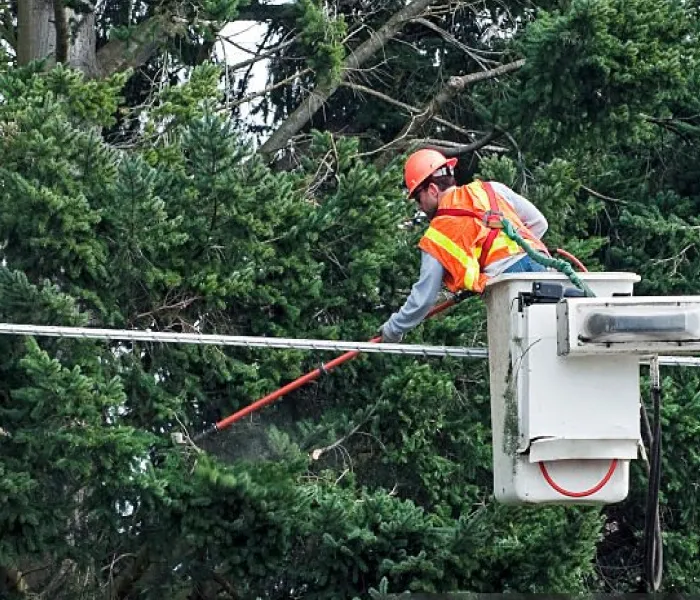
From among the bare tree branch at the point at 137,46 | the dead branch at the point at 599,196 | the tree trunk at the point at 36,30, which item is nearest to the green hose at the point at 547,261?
the bare tree branch at the point at 137,46

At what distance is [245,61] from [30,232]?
3991 millimetres

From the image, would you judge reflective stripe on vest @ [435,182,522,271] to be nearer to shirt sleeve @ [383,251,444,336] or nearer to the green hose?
the green hose

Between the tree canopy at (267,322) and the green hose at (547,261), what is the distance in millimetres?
2009

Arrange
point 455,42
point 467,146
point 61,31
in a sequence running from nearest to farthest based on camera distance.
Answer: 1. point 61,31
2. point 467,146
3. point 455,42

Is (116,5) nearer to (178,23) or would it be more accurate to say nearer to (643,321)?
(178,23)

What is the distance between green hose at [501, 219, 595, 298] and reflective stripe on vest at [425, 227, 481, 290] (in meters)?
0.21

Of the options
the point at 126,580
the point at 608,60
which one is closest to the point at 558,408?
the point at 608,60

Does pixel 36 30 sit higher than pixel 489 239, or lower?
higher

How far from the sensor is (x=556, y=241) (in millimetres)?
10773

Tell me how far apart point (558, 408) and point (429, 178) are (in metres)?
1.56

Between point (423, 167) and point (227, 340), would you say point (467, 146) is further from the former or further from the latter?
point (227, 340)

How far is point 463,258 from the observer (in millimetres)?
7609

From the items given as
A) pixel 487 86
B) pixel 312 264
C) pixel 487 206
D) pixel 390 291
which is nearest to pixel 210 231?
pixel 312 264

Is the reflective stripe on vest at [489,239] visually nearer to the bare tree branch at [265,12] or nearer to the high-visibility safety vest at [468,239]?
the high-visibility safety vest at [468,239]
